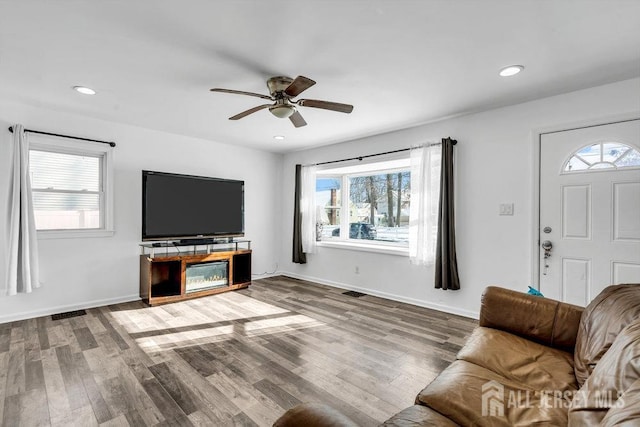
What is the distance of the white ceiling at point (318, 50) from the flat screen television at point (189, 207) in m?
1.19

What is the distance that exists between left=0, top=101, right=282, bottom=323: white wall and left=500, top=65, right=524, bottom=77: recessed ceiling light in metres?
4.05

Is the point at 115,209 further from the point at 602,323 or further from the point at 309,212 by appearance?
the point at 602,323

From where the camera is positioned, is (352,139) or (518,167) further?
(352,139)

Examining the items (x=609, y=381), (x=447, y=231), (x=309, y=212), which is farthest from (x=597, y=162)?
(x=309, y=212)

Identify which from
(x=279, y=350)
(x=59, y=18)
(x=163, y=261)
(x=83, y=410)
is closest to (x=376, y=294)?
(x=279, y=350)

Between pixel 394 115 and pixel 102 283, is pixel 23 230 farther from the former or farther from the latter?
pixel 394 115

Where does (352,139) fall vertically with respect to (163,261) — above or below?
above

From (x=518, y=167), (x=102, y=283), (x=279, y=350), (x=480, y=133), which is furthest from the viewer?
(x=102, y=283)

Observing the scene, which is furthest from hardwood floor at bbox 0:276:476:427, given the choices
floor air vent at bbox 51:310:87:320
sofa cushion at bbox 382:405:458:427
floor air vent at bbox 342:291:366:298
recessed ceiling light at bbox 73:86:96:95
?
recessed ceiling light at bbox 73:86:96:95

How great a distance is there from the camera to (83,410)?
6.10 feet

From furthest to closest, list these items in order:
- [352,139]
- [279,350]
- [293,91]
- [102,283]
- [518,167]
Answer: [352,139] → [102,283] → [518,167] → [279,350] → [293,91]

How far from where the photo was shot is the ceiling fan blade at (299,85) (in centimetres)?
212

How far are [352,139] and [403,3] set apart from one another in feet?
10.1

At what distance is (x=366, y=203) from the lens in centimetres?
514
